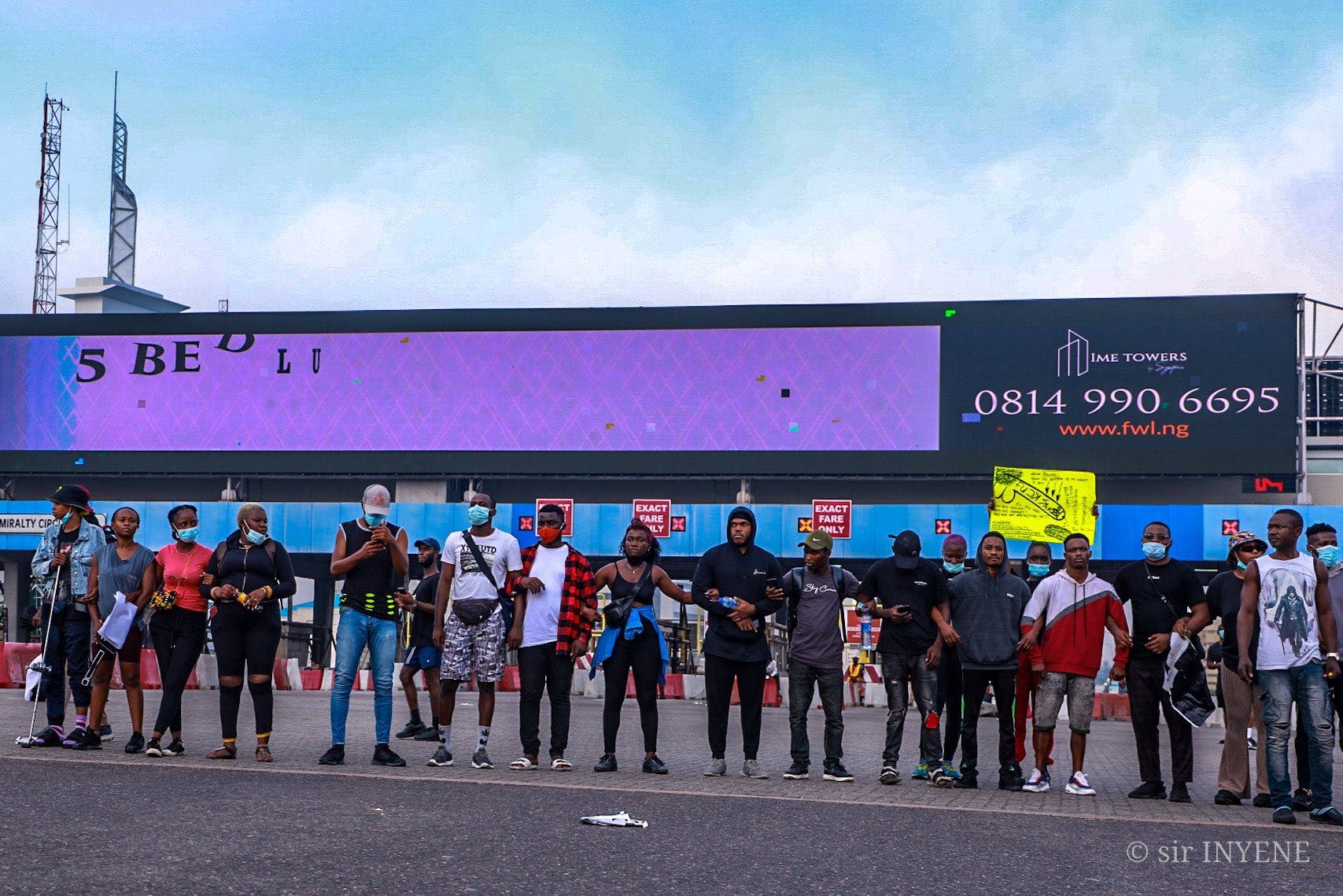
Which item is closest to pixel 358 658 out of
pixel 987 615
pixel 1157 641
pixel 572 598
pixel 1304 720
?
pixel 572 598

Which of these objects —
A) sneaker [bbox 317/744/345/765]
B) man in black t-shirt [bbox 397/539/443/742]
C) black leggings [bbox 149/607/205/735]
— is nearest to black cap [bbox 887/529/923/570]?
man in black t-shirt [bbox 397/539/443/742]

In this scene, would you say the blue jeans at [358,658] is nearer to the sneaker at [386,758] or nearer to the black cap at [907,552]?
the sneaker at [386,758]

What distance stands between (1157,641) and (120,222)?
70188 mm

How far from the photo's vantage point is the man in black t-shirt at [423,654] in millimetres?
13641

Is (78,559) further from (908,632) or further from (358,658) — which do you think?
(908,632)

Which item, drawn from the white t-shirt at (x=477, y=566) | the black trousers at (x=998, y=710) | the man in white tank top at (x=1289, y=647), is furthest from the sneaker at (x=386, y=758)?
the man in white tank top at (x=1289, y=647)

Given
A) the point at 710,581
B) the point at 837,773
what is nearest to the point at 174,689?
the point at 710,581

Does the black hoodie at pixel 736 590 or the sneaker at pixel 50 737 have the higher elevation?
the black hoodie at pixel 736 590

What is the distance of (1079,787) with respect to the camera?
430 inches

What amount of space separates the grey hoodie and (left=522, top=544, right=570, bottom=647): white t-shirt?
112 inches

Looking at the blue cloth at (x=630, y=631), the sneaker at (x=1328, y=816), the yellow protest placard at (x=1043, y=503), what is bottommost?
the sneaker at (x=1328, y=816)

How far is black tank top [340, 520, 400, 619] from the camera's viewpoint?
10977mm

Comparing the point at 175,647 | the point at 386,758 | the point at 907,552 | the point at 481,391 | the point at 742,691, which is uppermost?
the point at 481,391

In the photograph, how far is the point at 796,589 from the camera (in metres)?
11.6
